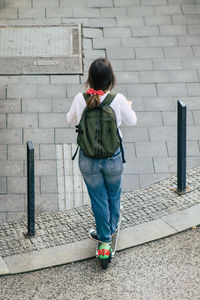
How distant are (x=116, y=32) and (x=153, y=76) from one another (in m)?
1.35

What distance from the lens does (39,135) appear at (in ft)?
25.3

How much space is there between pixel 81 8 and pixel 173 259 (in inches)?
228

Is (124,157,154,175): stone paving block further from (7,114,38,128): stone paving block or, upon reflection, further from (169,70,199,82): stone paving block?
(169,70,199,82): stone paving block

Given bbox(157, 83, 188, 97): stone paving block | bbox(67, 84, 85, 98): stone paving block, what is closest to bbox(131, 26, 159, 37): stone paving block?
bbox(157, 83, 188, 97): stone paving block

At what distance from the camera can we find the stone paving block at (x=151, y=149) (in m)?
7.50

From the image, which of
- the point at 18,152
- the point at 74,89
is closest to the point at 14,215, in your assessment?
the point at 18,152

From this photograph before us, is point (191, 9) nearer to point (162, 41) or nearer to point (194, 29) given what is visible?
point (194, 29)

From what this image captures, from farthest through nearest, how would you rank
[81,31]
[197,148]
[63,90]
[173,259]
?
1. [81,31]
2. [63,90]
3. [197,148]
4. [173,259]

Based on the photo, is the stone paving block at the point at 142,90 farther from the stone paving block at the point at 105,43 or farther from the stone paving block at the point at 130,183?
the stone paving block at the point at 130,183

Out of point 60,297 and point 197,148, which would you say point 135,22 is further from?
point 60,297

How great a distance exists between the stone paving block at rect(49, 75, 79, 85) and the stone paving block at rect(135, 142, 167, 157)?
5.45 ft

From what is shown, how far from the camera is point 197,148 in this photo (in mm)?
7613

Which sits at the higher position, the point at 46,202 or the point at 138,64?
the point at 138,64

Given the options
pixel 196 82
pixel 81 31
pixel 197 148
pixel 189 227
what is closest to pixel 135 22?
pixel 81 31
